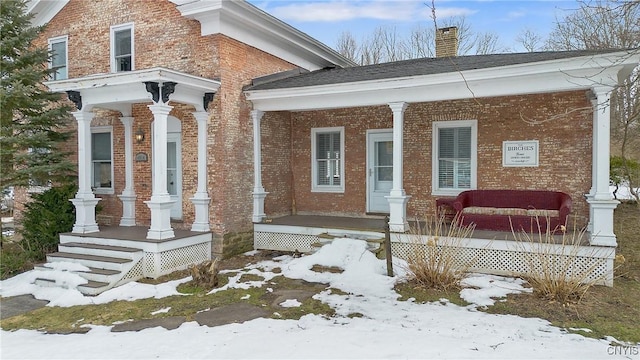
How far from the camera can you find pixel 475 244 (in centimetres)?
743

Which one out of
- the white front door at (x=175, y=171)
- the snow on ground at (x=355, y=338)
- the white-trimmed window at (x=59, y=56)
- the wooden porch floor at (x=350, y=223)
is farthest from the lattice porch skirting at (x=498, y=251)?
the white-trimmed window at (x=59, y=56)

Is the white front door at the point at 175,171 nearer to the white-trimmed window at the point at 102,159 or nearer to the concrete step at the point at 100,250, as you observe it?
the white-trimmed window at the point at 102,159

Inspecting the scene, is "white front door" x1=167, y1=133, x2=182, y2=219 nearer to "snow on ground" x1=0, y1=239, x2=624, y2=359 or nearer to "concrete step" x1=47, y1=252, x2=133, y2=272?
"concrete step" x1=47, y1=252, x2=133, y2=272

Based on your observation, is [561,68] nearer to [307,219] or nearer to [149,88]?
[307,219]

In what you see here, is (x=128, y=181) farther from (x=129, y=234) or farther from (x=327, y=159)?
(x=327, y=159)

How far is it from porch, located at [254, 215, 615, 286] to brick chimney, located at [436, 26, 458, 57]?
531 centimetres

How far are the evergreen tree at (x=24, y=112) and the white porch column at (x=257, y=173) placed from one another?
3.93m

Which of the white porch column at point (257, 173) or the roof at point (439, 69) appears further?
the white porch column at point (257, 173)

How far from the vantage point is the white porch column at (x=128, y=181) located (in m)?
9.62

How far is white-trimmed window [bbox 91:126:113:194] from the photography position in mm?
10141

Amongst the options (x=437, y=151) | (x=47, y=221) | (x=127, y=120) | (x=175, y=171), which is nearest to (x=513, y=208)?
(x=437, y=151)

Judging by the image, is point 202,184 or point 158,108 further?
point 202,184

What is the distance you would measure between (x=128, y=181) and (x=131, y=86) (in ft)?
9.14

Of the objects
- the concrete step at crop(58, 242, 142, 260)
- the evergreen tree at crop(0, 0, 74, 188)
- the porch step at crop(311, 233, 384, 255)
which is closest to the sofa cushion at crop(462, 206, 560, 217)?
the porch step at crop(311, 233, 384, 255)
